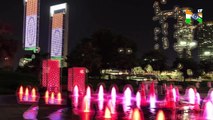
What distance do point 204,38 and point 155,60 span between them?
209 ft

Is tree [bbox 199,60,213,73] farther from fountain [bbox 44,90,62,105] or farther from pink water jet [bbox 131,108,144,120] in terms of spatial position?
pink water jet [bbox 131,108,144,120]

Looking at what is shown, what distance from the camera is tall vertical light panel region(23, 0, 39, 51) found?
53406 mm

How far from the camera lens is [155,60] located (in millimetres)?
87812

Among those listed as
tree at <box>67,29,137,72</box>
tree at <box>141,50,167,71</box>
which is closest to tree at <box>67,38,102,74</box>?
tree at <box>67,29,137,72</box>

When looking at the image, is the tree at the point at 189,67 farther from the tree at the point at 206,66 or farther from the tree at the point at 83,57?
the tree at the point at 83,57

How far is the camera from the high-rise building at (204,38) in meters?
139

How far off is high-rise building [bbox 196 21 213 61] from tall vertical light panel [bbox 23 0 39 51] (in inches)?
3706

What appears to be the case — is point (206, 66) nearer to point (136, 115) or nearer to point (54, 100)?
point (54, 100)

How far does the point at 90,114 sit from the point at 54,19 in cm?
4809

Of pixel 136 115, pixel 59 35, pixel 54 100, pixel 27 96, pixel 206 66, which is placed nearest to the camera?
pixel 136 115

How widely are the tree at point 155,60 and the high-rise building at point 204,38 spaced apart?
173ft

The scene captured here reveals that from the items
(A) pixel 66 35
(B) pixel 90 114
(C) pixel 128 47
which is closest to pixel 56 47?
(A) pixel 66 35

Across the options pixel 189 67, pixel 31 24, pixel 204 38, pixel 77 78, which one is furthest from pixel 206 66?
pixel 77 78

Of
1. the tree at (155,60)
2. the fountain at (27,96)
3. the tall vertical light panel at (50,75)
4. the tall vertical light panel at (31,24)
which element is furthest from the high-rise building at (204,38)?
the fountain at (27,96)
